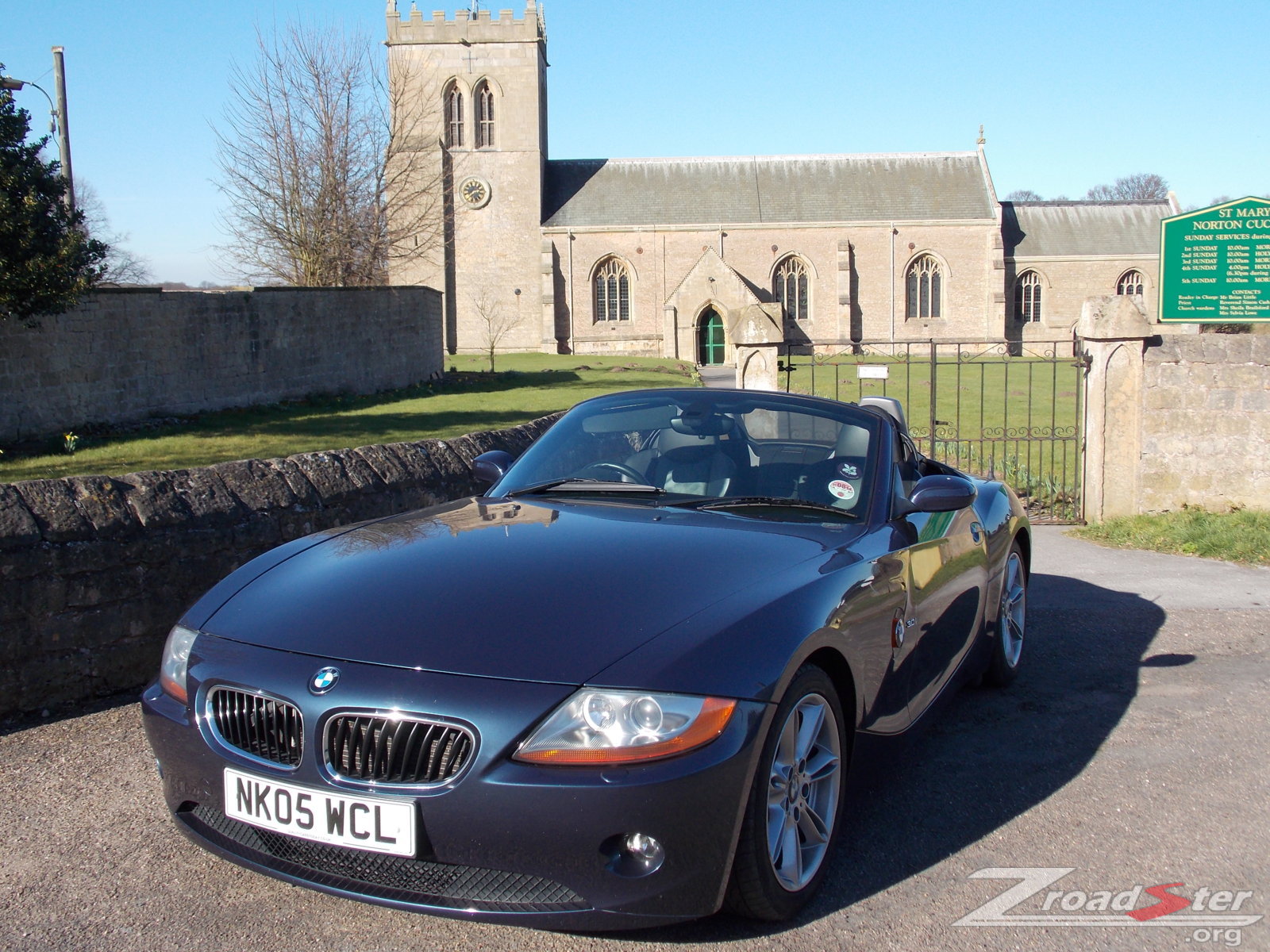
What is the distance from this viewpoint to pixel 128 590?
4.94 m

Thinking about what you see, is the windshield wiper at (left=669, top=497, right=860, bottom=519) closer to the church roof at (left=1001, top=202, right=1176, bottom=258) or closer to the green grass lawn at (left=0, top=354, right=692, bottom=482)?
the green grass lawn at (left=0, top=354, right=692, bottom=482)

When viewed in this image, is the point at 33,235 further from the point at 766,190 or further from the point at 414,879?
the point at 766,190

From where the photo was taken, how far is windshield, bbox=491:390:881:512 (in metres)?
4.13

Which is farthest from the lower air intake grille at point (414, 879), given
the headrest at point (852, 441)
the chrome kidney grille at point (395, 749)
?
the headrest at point (852, 441)

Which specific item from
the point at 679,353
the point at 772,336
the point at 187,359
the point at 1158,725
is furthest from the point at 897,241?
the point at 1158,725

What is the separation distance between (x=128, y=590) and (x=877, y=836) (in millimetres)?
3492

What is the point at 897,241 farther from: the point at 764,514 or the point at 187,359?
the point at 764,514

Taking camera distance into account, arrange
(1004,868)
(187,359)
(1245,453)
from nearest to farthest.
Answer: (1004,868) → (1245,453) → (187,359)

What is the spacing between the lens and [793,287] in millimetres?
55594

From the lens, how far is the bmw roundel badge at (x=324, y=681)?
2736 millimetres

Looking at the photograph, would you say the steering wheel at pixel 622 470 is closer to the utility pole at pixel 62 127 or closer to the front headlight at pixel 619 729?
the front headlight at pixel 619 729

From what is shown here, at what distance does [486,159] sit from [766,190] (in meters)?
14.4

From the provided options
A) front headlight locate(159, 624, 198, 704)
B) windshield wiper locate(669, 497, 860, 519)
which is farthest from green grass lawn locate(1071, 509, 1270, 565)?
front headlight locate(159, 624, 198, 704)
